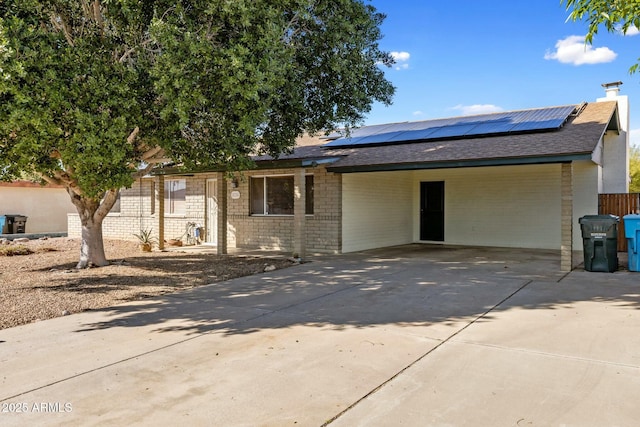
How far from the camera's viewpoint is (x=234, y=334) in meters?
5.17

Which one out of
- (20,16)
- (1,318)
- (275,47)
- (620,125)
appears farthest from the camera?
(620,125)

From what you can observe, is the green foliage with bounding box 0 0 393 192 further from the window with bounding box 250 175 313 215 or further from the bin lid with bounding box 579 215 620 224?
the bin lid with bounding box 579 215 620 224

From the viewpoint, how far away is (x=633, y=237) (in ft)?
29.7

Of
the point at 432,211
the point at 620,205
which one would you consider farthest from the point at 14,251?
the point at 620,205

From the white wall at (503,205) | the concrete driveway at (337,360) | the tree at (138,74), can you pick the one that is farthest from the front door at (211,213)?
the concrete driveway at (337,360)

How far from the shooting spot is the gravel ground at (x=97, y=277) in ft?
21.6

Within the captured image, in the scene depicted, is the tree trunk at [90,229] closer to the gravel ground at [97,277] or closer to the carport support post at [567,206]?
the gravel ground at [97,277]

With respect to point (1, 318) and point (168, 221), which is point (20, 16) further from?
point (168, 221)

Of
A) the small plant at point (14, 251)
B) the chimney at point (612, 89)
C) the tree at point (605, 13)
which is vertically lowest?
the small plant at point (14, 251)

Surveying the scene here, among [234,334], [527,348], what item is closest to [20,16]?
[234,334]

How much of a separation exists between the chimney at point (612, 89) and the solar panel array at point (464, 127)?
176 centimetres

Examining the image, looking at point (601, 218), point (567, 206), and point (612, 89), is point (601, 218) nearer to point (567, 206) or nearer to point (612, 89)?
point (567, 206)

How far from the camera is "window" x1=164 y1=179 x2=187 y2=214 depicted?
16.6 m

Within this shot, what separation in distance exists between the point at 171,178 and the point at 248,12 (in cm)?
1060
